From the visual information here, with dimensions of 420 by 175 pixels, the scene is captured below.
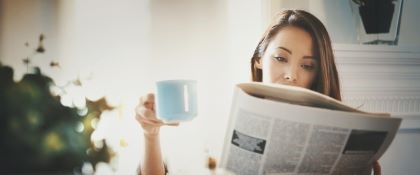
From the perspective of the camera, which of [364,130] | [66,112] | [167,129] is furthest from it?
[167,129]

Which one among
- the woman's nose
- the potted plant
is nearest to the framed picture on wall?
the potted plant

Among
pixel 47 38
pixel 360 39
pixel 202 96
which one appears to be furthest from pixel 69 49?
pixel 360 39

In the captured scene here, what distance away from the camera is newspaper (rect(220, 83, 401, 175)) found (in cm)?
62

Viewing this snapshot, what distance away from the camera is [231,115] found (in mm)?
645

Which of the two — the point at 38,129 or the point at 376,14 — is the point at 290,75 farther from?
the point at 38,129

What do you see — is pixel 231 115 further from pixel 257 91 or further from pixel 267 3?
pixel 267 3

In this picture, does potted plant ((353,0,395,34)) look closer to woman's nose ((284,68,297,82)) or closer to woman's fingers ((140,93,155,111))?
woman's nose ((284,68,297,82))

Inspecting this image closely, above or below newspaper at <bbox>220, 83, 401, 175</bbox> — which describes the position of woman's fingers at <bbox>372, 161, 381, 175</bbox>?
below

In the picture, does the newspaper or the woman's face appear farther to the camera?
the woman's face

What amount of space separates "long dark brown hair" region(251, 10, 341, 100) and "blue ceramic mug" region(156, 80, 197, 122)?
267mm

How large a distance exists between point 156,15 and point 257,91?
1.11 feet

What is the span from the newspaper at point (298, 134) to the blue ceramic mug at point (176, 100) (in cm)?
7

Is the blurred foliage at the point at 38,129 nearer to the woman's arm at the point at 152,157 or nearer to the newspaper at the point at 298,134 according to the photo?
the woman's arm at the point at 152,157

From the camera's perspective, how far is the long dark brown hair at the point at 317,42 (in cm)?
82
